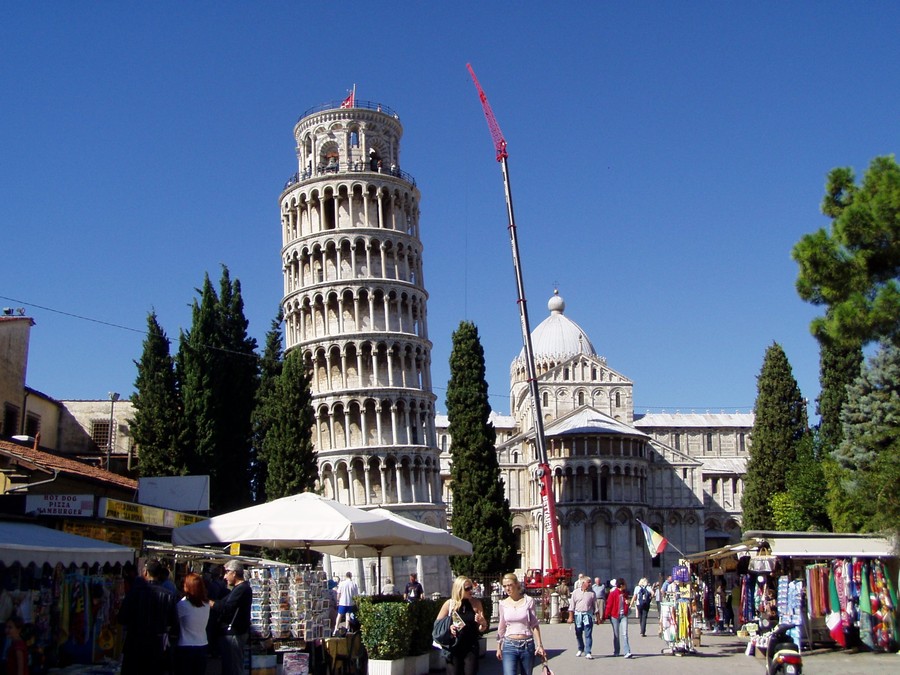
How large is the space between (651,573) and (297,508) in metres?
72.9

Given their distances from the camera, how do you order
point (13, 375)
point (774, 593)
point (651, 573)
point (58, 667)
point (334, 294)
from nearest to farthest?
point (58, 667)
point (774, 593)
point (13, 375)
point (334, 294)
point (651, 573)

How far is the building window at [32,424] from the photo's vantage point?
35.9 meters

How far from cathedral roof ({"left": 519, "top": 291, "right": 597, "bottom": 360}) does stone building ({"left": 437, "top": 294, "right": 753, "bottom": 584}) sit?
117mm

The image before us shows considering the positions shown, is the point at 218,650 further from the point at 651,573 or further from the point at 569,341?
the point at 569,341

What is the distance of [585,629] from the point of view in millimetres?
23375

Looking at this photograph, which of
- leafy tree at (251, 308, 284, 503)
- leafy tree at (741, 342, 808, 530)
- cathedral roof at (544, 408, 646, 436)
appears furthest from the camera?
cathedral roof at (544, 408, 646, 436)

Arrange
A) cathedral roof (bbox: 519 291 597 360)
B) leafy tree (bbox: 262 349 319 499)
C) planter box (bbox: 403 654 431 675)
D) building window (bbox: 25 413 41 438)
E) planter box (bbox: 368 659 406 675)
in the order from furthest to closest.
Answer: cathedral roof (bbox: 519 291 597 360)
leafy tree (bbox: 262 349 319 499)
building window (bbox: 25 413 41 438)
planter box (bbox: 403 654 431 675)
planter box (bbox: 368 659 406 675)

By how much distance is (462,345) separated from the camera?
58.8 metres

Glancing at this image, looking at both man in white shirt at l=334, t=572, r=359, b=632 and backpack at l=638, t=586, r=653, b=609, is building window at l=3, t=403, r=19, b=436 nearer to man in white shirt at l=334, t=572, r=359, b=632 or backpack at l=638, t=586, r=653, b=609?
man in white shirt at l=334, t=572, r=359, b=632

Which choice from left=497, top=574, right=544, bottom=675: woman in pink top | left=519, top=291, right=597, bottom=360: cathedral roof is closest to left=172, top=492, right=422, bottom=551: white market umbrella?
left=497, top=574, right=544, bottom=675: woman in pink top

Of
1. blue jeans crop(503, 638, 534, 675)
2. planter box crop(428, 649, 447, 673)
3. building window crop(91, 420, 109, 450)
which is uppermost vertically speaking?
building window crop(91, 420, 109, 450)

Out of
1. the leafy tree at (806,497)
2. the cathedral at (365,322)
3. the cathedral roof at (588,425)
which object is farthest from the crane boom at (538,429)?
the cathedral roof at (588,425)

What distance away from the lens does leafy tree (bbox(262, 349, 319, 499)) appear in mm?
44219

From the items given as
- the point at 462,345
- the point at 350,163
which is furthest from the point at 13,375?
the point at 350,163
